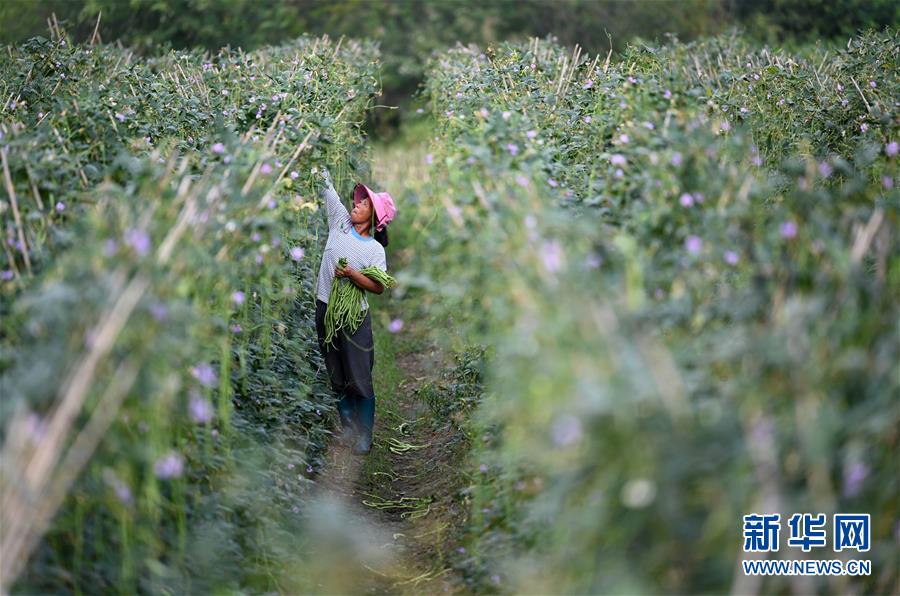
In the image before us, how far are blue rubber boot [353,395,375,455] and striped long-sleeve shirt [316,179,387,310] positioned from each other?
55 cm

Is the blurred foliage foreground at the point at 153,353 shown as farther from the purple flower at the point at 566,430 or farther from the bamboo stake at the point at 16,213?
the purple flower at the point at 566,430

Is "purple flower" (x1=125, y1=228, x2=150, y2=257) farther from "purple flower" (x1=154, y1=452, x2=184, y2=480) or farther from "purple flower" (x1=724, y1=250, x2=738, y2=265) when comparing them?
"purple flower" (x1=724, y1=250, x2=738, y2=265)

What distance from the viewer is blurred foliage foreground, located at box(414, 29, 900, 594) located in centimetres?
291

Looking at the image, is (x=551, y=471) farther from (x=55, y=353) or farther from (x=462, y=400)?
(x=462, y=400)

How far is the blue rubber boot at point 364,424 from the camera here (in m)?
6.36

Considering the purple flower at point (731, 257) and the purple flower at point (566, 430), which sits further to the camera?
the purple flower at point (731, 257)

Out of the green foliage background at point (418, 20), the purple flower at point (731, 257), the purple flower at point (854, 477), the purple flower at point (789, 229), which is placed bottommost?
the green foliage background at point (418, 20)

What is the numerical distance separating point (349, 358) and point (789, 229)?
3.25m

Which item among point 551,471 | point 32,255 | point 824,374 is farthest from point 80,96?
point 824,374

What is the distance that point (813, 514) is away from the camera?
3125 millimetres

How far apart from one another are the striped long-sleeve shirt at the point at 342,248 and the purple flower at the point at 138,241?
8.72 ft

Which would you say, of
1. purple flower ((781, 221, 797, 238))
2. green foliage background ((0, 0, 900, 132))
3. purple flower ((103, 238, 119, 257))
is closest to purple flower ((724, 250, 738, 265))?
purple flower ((781, 221, 797, 238))

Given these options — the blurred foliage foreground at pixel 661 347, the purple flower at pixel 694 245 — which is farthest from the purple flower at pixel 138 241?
the purple flower at pixel 694 245

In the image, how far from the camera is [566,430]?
2916mm
